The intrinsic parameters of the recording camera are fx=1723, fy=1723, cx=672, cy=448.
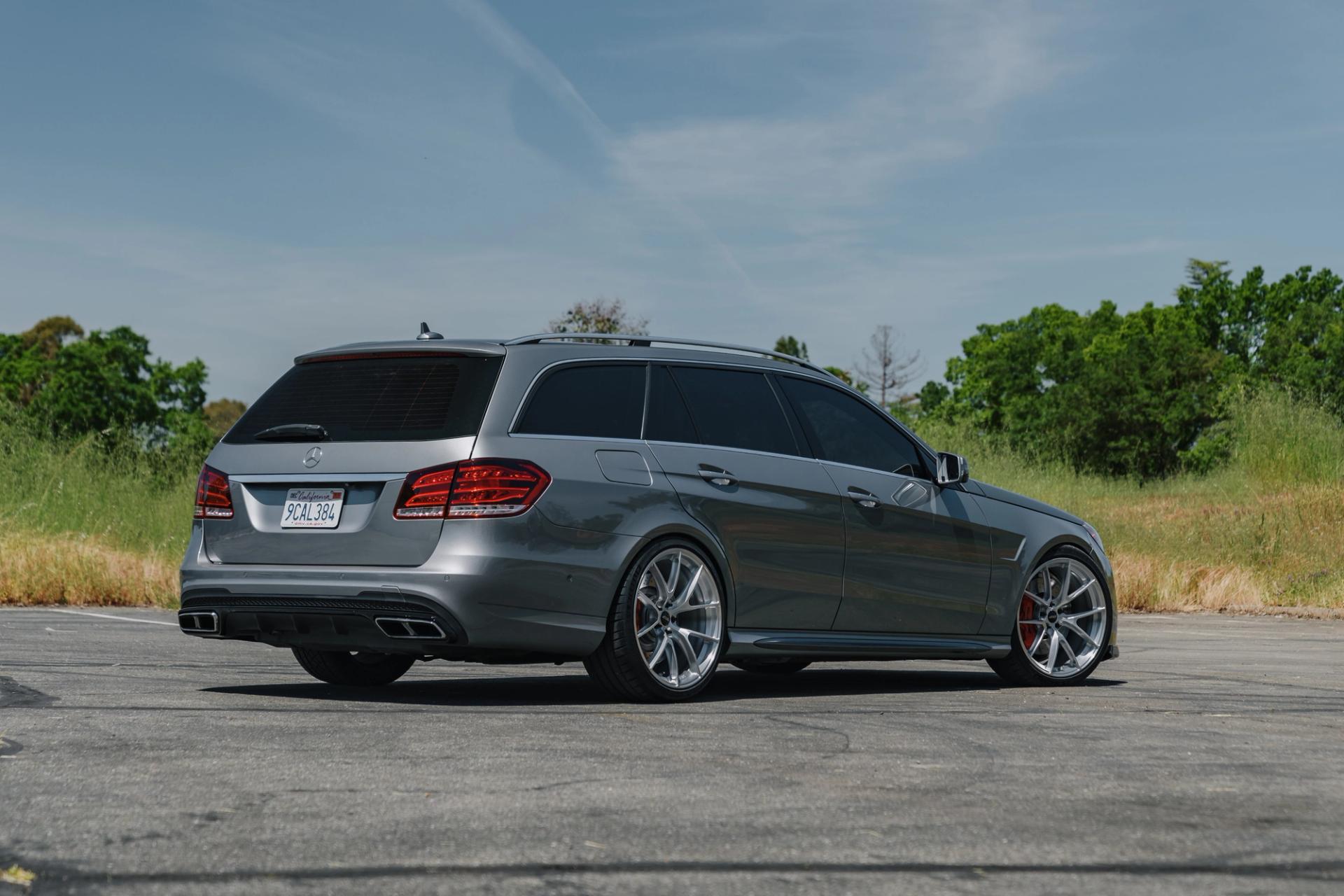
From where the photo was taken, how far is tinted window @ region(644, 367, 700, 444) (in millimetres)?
8203

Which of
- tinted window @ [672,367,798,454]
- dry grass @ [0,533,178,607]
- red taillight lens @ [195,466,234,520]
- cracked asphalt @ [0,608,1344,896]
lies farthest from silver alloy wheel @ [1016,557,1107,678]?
dry grass @ [0,533,178,607]

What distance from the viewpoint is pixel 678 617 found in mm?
8031

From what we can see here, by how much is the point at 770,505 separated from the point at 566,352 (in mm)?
1267

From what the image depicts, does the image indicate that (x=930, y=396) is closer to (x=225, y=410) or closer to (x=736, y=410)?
(x=225, y=410)

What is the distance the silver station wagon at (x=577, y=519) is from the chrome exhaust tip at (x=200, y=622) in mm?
11

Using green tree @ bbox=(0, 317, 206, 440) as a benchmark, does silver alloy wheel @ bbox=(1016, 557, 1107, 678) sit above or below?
below

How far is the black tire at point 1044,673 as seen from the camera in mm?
9695

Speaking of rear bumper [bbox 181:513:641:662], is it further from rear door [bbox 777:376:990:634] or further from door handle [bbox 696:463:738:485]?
rear door [bbox 777:376:990:634]

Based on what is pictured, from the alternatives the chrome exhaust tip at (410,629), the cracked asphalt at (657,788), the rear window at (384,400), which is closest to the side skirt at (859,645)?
the cracked asphalt at (657,788)

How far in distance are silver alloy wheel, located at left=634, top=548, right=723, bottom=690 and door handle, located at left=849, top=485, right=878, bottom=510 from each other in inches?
44.4

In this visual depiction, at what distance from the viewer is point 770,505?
8445 millimetres

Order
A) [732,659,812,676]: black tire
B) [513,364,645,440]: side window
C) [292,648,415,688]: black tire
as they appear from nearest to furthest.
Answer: [513,364,645,440]: side window < [292,648,415,688]: black tire < [732,659,812,676]: black tire

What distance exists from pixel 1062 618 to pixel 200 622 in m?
4.83

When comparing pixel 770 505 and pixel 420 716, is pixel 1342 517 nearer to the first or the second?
pixel 770 505
